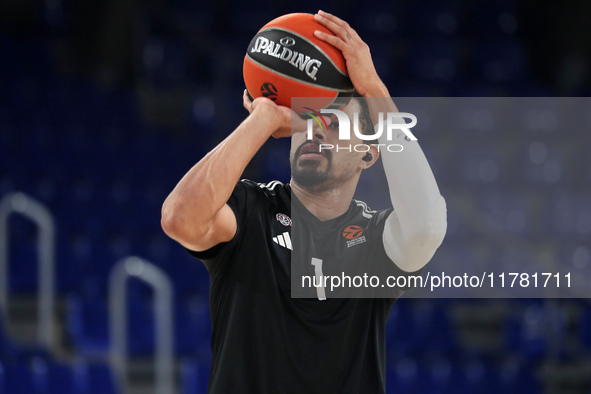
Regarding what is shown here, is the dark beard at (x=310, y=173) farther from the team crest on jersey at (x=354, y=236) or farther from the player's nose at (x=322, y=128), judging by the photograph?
the team crest on jersey at (x=354, y=236)

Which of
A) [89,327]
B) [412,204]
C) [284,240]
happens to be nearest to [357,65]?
[412,204]

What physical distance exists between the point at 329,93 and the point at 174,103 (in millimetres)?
6034

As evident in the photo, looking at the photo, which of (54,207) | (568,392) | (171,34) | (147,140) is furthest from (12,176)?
(568,392)

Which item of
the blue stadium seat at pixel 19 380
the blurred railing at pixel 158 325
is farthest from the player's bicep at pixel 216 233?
the blue stadium seat at pixel 19 380

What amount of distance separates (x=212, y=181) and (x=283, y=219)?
341 mm

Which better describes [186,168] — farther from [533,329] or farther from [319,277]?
[319,277]

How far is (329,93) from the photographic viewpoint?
6.28ft

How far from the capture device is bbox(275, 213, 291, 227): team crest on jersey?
1.96 m

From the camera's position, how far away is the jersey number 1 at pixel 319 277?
6.15 feet

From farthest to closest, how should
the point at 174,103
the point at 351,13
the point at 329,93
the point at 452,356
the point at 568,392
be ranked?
the point at 351,13 → the point at 174,103 → the point at 452,356 → the point at 568,392 → the point at 329,93

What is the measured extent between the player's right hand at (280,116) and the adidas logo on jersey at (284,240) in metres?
0.28

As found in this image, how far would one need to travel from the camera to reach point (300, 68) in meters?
1.89

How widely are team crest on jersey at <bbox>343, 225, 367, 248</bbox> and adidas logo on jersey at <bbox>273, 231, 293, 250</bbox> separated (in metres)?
0.18

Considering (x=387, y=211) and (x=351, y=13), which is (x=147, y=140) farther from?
(x=387, y=211)
